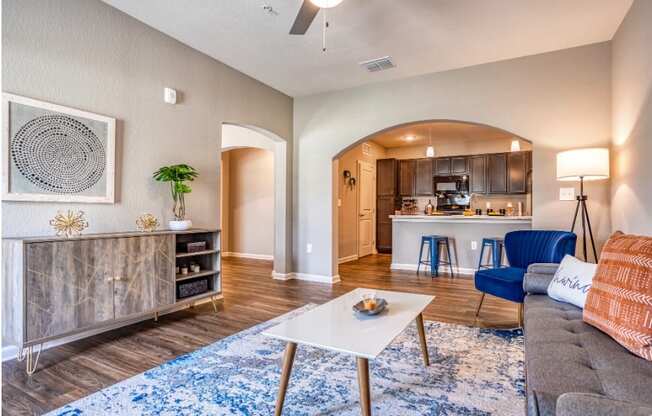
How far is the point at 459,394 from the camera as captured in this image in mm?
2164

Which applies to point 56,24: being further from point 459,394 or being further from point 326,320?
point 459,394

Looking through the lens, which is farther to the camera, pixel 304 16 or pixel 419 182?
pixel 419 182

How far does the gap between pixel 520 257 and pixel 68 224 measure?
387 cm

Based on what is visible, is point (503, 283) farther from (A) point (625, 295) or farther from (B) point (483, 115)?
(B) point (483, 115)

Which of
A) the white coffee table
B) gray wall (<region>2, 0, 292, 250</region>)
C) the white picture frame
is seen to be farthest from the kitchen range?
the white picture frame

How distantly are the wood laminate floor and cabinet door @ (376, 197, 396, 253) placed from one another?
9.03 ft

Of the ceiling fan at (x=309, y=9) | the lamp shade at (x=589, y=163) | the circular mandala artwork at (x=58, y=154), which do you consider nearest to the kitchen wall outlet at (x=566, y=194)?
the lamp shade at (x=589, y=163)

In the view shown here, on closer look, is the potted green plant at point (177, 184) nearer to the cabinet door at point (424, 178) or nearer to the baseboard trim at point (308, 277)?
the baseboard trim at point (308, 277)

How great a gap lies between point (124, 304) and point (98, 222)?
29.0 inches

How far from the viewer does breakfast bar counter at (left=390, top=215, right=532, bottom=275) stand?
5703 millimetres

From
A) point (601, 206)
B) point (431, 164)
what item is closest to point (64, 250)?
point (601, 206)

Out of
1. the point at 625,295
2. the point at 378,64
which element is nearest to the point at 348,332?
the point at 625,295

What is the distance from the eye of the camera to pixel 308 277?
5.46m

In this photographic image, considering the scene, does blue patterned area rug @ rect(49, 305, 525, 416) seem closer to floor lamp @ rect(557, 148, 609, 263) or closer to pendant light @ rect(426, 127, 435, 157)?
floor lamp @ rect(557, 148, 609, 263)
